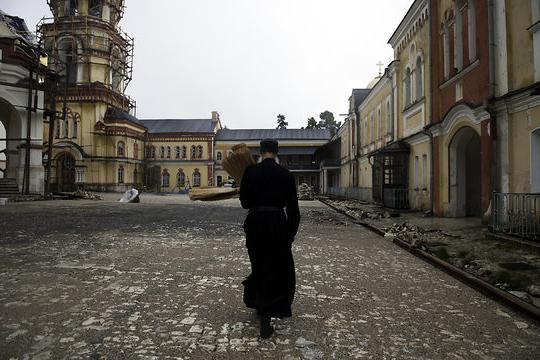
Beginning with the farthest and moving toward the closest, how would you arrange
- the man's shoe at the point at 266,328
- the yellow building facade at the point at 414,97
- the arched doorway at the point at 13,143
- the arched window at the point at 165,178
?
the arched window at the point at 165,178 < the arched doorway at the point at 13,143 < the yellow building facade at the point at 414,97 < the man's shoe at the point at 266,328

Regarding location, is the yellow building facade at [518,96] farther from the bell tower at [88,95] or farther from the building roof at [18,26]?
the bell tower at [88,95]

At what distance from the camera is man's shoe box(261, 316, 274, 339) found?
3.28m

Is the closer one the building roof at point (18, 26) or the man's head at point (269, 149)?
the man's head at point (269, 149)

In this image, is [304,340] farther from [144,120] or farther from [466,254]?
[144,120]

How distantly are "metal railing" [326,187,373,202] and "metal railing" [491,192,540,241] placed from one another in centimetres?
1381

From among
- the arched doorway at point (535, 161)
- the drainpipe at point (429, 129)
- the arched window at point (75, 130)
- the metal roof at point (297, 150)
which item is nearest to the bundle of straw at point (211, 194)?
the drainpipe at point (429, 129)

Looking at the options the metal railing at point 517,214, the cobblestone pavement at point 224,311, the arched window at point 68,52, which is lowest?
the cobblestone pavement at point 224,311

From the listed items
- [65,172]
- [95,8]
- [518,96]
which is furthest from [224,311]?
[95,8]

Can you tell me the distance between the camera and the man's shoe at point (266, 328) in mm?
3275

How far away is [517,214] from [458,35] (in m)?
7.18

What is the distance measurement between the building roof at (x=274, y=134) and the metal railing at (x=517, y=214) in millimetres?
53151

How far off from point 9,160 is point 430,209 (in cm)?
2655

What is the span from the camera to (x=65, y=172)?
43781 millimetres

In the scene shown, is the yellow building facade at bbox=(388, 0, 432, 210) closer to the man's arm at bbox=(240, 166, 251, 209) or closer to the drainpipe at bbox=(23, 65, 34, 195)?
the man's arm at bbox=(240, 166, 251, 209)
